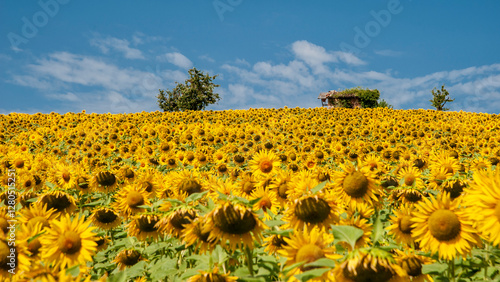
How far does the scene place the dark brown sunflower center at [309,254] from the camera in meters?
1.99

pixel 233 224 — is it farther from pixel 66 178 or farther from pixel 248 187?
pixel 66 178

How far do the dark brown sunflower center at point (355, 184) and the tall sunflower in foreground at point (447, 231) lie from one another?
1005mm

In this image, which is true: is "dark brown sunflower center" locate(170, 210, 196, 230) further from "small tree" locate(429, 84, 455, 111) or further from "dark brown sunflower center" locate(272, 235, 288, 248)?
"small tree" locate(429, 84, 455, 111)

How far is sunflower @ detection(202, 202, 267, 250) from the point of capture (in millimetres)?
2152

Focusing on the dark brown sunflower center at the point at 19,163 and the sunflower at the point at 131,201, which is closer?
the sunflower at the point at 131,201

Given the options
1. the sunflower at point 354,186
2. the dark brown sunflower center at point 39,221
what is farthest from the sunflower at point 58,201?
the sunflower at point 354,186

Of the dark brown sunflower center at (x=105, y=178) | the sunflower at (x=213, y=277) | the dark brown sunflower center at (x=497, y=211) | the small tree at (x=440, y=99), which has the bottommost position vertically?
the sunflower at (x=213, y=277)

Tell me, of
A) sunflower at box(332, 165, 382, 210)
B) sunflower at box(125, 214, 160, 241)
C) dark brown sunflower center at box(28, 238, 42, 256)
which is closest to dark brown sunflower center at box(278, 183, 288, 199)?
sunflower at box(332, 165, 382, 210)

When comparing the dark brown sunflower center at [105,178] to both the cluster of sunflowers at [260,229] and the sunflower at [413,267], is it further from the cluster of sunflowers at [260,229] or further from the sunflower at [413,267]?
the sunflower at [413,267]

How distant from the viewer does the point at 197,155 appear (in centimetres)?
997

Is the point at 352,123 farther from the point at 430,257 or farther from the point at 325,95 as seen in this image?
the point at 325,95

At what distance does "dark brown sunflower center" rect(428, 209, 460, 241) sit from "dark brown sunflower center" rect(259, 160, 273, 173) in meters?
3.36

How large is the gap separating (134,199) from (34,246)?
1780mm

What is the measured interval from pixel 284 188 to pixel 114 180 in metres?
3.55
